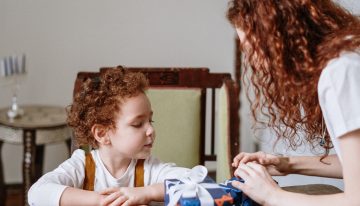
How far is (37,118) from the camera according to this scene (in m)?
2.87

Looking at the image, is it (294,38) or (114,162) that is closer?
(294,38)

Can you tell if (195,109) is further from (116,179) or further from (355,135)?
(355,135)

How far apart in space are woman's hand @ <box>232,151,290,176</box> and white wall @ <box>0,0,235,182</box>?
6.99 ft

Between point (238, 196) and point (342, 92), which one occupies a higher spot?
point (342, 92)

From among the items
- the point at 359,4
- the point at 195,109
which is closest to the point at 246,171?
the point at 195,109

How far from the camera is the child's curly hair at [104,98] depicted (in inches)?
57.7

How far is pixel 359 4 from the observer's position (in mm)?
1986

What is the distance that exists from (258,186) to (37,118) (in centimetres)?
191

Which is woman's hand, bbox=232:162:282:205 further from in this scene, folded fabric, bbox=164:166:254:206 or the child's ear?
the child's ear

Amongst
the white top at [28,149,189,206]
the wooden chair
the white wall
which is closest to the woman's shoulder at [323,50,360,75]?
the white top at [28,149,189,206]

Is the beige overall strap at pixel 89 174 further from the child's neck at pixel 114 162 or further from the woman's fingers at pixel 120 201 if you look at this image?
the woman's fingers at pixel 120 201

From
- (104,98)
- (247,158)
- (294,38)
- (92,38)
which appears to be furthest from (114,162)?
(92,38)

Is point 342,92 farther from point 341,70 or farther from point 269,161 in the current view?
point 269,161

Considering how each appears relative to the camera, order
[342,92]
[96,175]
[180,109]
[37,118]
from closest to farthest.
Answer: [342,92], [96,175], [180,109], [37,118]
